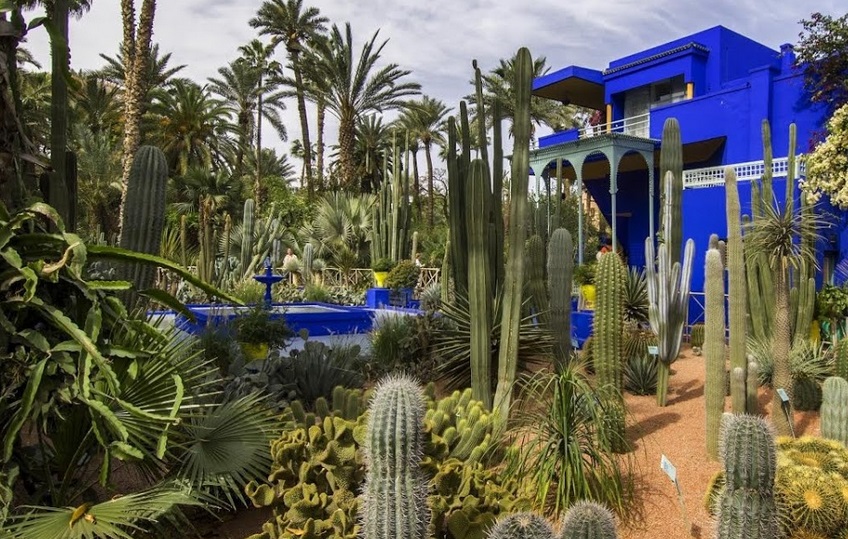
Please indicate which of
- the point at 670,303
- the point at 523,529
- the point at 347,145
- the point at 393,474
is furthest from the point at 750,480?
the point at 347,145

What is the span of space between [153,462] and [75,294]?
0.97 meters

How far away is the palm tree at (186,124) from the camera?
25156 mm

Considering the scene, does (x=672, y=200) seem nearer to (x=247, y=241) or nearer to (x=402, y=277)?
(x=402, y=277)

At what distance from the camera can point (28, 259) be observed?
2.97 m

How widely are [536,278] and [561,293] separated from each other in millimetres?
911

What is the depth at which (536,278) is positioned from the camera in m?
7.29

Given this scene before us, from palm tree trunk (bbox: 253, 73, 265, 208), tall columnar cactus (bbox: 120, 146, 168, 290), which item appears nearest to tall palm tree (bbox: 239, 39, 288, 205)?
palm tree trunk (bbox: 253, 73, 265, 208)

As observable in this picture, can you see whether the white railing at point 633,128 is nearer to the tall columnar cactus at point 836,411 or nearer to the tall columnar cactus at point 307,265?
the tall columnar cactus at point 307,265

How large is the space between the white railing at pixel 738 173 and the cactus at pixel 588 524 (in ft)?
42.4

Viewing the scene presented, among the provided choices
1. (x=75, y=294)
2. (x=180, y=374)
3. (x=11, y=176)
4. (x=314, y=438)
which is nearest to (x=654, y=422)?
(x=314, y=438)

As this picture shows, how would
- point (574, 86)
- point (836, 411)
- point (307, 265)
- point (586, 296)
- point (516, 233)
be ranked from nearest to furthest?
1. point (836, 411)
2. point (516, 233)
3. point (586, 296)
4. point (307, 265)
5. point (574, 86)

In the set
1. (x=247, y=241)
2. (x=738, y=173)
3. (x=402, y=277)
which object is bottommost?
(x=402, y=277)

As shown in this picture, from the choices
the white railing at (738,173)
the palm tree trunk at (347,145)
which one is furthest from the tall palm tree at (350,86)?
the white railing at (738,173)

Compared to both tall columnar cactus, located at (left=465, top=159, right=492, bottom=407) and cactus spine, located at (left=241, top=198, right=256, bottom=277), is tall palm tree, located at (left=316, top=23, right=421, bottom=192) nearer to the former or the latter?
cactus spine, located at (left=241, top=198, right=256, bottom=277)
